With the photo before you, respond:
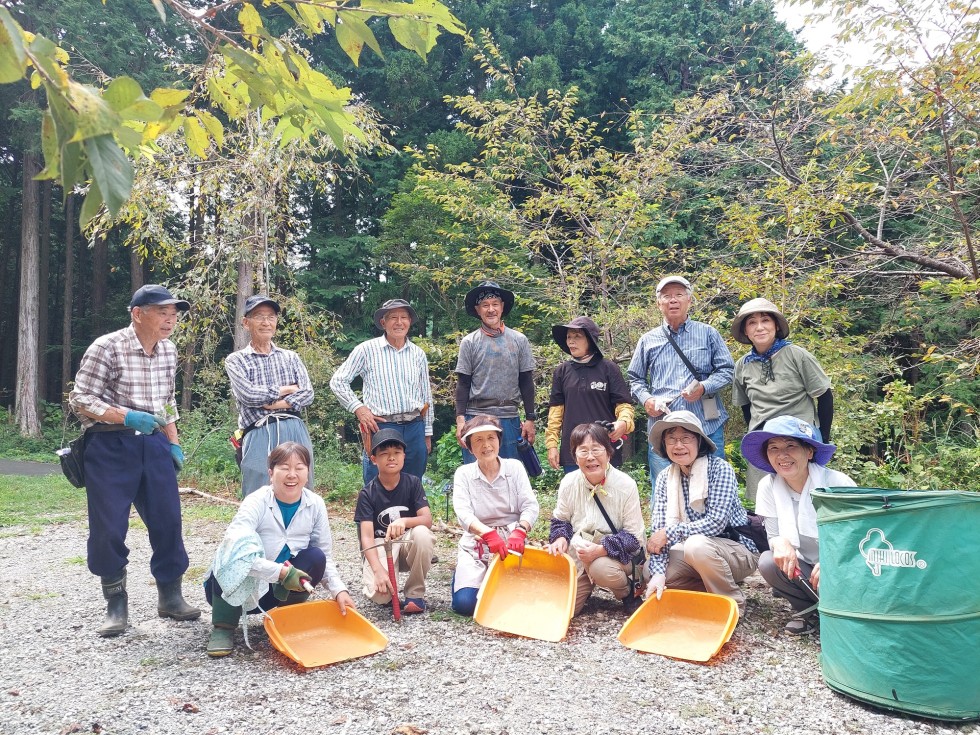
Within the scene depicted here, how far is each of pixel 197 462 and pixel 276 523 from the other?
661 cm

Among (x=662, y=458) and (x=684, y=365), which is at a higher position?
(x=684, y=365)

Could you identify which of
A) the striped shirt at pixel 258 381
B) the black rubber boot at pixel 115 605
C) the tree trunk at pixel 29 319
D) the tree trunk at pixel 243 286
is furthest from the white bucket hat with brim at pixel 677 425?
the tree trunk at pixel 29 319

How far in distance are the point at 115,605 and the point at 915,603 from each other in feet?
11.6

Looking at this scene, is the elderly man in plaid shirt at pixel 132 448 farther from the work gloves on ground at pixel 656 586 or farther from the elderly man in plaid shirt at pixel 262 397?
the work gloves on ground at pixel 656 586

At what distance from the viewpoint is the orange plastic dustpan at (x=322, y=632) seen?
320 centimetres

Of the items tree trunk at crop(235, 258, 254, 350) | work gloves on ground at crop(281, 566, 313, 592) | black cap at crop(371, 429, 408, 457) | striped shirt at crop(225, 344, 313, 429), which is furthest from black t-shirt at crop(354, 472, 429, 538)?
tree trunk at crop(235, 258, 254, 350)

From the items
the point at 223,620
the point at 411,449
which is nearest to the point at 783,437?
the point at 411,449

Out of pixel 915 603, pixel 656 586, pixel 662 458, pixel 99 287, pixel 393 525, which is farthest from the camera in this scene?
pixel 99 287

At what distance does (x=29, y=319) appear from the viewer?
17031 millimetres

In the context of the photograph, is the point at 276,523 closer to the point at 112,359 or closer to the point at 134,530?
the point at 112,359

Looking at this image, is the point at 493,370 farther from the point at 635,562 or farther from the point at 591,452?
the point at 635,562

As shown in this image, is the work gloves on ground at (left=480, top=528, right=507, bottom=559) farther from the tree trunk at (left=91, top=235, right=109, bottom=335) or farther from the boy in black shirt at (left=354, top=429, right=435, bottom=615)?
the tree trunk at (left=91, top=235, right=109, bottom=335)

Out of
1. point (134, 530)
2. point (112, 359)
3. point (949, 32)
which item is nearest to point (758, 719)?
point (112, 359)

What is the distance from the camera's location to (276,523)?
353cm
